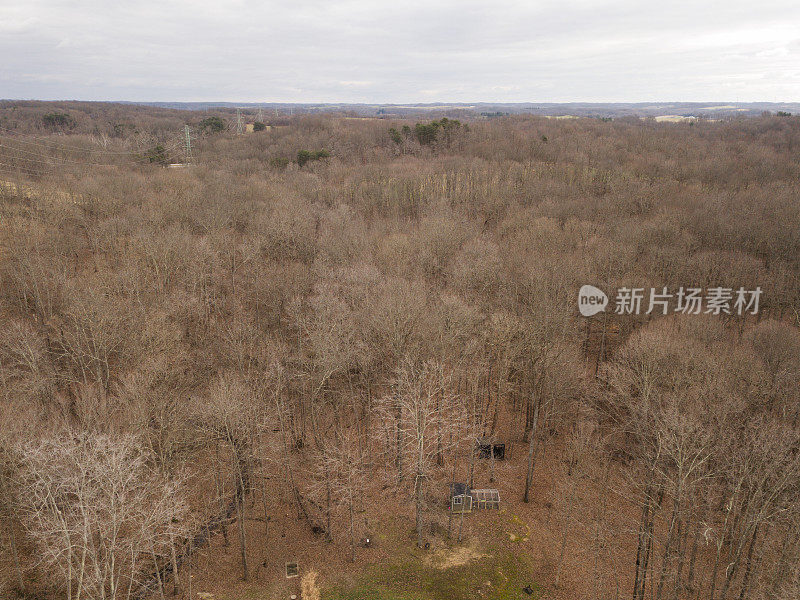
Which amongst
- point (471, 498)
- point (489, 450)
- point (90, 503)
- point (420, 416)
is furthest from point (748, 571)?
point (90, 503)

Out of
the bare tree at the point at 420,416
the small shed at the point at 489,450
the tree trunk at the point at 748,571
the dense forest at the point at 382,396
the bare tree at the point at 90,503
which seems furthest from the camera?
the small shed at the point at 489,450

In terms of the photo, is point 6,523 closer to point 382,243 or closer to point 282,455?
point 282,455

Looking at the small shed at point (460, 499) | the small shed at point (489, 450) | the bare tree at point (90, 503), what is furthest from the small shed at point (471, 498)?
the bare tree at point (90, 503)

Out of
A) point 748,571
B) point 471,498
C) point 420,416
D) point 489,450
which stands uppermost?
point 420,416

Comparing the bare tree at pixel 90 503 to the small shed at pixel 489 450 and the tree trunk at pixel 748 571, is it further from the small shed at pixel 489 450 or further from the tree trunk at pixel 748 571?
the tree trunk at pixel 748 571

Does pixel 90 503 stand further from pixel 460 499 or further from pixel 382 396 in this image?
pixel 382 396

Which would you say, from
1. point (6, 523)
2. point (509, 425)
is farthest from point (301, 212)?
point (6, 523)

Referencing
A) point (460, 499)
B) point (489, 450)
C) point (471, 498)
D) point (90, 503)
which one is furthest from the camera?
point (489, 450)

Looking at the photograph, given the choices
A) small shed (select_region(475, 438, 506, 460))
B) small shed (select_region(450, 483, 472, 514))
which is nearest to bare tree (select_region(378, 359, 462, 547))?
small shed (select_region(450, 483, 472, 514))
